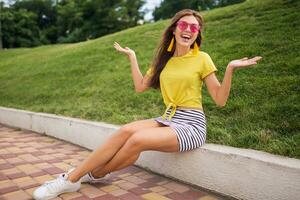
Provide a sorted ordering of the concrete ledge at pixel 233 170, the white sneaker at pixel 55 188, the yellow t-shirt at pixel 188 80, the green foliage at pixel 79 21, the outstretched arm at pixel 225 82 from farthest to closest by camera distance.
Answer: the green foliage at pixel 79 21, the yellow t-shirt at pixel 188 80, the white sneaker at pixel 55 188, the outstretched arm at pixel 225 82, the concrete ledge at pixel 233 170

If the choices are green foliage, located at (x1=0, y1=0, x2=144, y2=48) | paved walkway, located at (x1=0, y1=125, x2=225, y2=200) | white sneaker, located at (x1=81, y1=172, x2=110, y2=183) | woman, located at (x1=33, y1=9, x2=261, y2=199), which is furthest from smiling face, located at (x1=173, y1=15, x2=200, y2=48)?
green foliage, located at (x1=0, y1=0, x2=144, y2=48)

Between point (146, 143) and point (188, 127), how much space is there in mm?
383

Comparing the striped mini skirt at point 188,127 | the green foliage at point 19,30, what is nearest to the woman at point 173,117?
the striped mini skirt at point 188,127

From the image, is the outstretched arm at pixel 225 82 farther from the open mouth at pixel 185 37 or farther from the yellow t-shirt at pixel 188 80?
the open mouth at pixel 185 37

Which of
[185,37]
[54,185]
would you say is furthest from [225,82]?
[54,185]

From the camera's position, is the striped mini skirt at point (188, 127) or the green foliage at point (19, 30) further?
the green foliage at point (19, 30)

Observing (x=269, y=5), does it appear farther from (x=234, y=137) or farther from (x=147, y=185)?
(x=147, y=185)

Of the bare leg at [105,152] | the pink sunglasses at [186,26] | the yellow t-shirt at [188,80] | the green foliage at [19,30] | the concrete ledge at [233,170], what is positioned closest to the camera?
the concrete ledge at [233,170]

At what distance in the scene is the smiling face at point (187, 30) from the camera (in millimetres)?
3236

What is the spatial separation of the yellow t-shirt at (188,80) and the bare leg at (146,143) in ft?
1.05

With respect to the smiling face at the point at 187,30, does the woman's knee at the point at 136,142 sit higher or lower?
lower

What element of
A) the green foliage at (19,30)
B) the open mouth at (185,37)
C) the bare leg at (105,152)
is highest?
the green foliage at (19,30)

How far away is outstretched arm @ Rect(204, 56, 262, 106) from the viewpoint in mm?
2707

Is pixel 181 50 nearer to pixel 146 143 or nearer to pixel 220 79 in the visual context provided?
pixel 146 143
